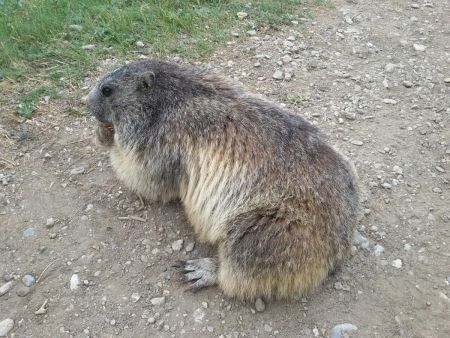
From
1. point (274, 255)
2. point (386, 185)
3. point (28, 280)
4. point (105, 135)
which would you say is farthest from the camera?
point (386, 185)

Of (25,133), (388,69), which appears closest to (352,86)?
(388,69)

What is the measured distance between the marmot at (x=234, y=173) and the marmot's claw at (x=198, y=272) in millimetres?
10

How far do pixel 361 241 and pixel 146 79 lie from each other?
113 inches

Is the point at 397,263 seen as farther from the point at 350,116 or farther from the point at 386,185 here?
the point at 350,116

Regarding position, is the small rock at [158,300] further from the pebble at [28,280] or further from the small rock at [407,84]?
the small rock at [407,84]

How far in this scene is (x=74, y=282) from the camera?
484 centimetres

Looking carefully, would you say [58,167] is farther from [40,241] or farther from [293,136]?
[293,136]

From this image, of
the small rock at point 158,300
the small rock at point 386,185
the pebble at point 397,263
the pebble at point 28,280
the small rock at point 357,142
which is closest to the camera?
the small rock at point 158,300

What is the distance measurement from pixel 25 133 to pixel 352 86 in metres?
4.63

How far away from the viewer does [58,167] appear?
5918mm

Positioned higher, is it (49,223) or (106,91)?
(106,91)

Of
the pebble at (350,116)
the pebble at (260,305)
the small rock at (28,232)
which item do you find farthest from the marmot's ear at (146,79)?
the pebble at (350,116)

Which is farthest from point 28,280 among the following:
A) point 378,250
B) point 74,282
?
point 378,250

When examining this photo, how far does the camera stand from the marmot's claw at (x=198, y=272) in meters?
4.77
